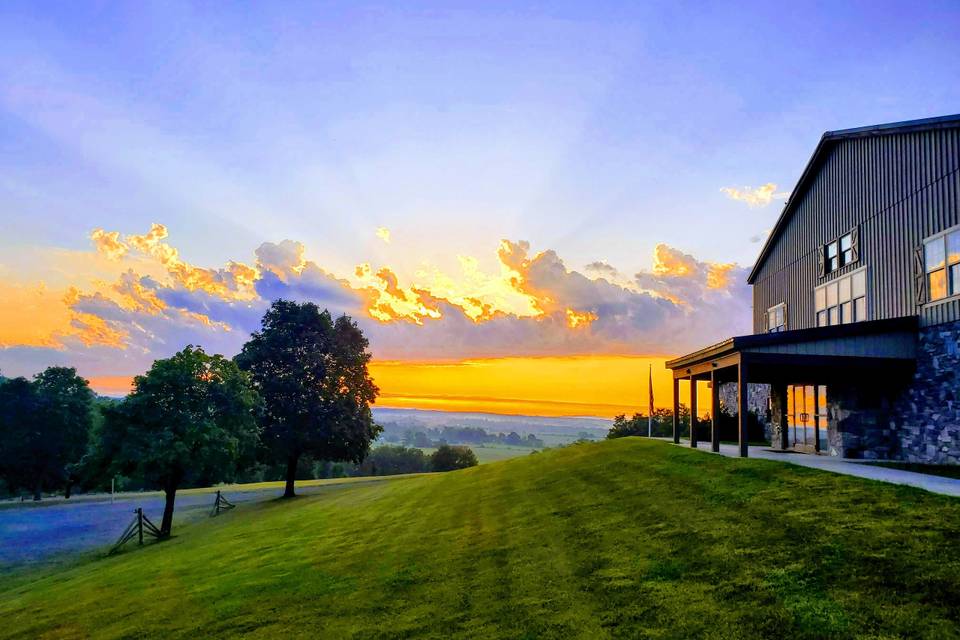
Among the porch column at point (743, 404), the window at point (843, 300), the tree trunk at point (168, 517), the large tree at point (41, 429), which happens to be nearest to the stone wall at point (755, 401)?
the window at point (843, 300)

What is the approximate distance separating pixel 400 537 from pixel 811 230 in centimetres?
2022

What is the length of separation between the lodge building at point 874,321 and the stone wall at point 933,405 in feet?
0.10

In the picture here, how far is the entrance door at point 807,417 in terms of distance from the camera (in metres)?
21.1

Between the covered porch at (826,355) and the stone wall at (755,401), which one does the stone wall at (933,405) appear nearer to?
the covered porch at (826,355)

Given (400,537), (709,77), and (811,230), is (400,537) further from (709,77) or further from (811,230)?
(811,230)

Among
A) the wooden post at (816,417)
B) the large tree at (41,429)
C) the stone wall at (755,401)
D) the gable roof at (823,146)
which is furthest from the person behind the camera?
the large tree at (41,429)

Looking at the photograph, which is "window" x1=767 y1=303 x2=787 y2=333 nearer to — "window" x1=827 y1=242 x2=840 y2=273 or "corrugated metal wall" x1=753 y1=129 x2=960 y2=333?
"corrugated metal wall" x1=753 y1=129 x2=960 y2=333

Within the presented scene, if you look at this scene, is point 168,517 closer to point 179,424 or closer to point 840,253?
point 179,424

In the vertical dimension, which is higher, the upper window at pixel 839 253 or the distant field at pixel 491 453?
the upper window at pixel 839 253

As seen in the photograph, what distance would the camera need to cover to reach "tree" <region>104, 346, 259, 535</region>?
26266 millimetres

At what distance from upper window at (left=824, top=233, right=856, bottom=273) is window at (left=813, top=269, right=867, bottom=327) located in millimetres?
573

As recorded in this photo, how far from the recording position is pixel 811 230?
78.5 feet

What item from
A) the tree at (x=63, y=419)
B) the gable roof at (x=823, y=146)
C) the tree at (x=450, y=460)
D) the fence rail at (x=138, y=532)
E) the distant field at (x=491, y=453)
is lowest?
the distant field at (x=491, y=453)

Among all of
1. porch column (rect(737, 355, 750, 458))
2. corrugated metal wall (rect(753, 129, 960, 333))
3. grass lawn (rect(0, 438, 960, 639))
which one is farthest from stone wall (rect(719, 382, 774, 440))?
grass lawn (rect(0, 438, 960, 639))
